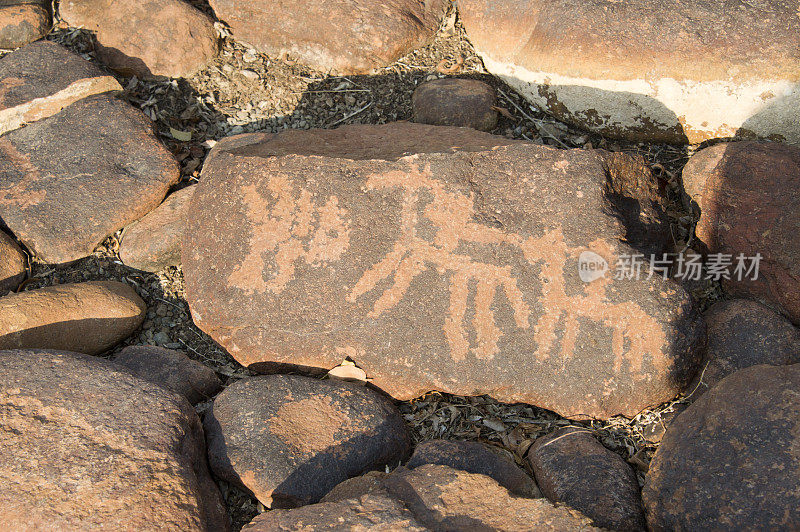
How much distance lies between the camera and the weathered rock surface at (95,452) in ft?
5.59

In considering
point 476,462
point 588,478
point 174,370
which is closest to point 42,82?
point 174,370

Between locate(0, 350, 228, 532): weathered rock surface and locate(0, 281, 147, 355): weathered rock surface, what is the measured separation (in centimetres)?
32

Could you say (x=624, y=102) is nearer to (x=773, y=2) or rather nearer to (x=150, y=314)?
(x=773, y=2)

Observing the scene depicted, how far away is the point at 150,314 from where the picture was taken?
2.74 meters

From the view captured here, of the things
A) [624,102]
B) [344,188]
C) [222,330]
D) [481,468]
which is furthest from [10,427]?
[624,102]

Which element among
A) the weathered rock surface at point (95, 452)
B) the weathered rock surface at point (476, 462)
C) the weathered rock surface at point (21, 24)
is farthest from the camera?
the weathered rock surface at point (21, 24)

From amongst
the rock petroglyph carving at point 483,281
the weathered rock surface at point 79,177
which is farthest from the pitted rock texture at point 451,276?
the weathered rock surface at point 79,177

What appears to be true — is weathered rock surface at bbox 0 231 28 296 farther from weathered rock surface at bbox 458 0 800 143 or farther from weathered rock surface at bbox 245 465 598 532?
weathered rock surface at bbox 458 0 800 143

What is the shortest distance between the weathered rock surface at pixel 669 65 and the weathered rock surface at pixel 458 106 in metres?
0.28

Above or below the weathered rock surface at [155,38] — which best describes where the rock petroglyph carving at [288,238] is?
below

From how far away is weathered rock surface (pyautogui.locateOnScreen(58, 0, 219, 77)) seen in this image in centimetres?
336

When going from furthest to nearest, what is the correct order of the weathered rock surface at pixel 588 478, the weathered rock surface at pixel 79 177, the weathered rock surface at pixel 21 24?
the weathered rock surface at pixel 21 24
the weathered rock surface at pixel 79 177
the weathered rock surface at pixel 588 478

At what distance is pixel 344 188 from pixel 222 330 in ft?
2.26

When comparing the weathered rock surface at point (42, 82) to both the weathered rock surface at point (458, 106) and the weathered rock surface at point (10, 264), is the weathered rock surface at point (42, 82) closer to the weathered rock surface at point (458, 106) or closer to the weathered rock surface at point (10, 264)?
the weathered rock surface at point (10, 264)
